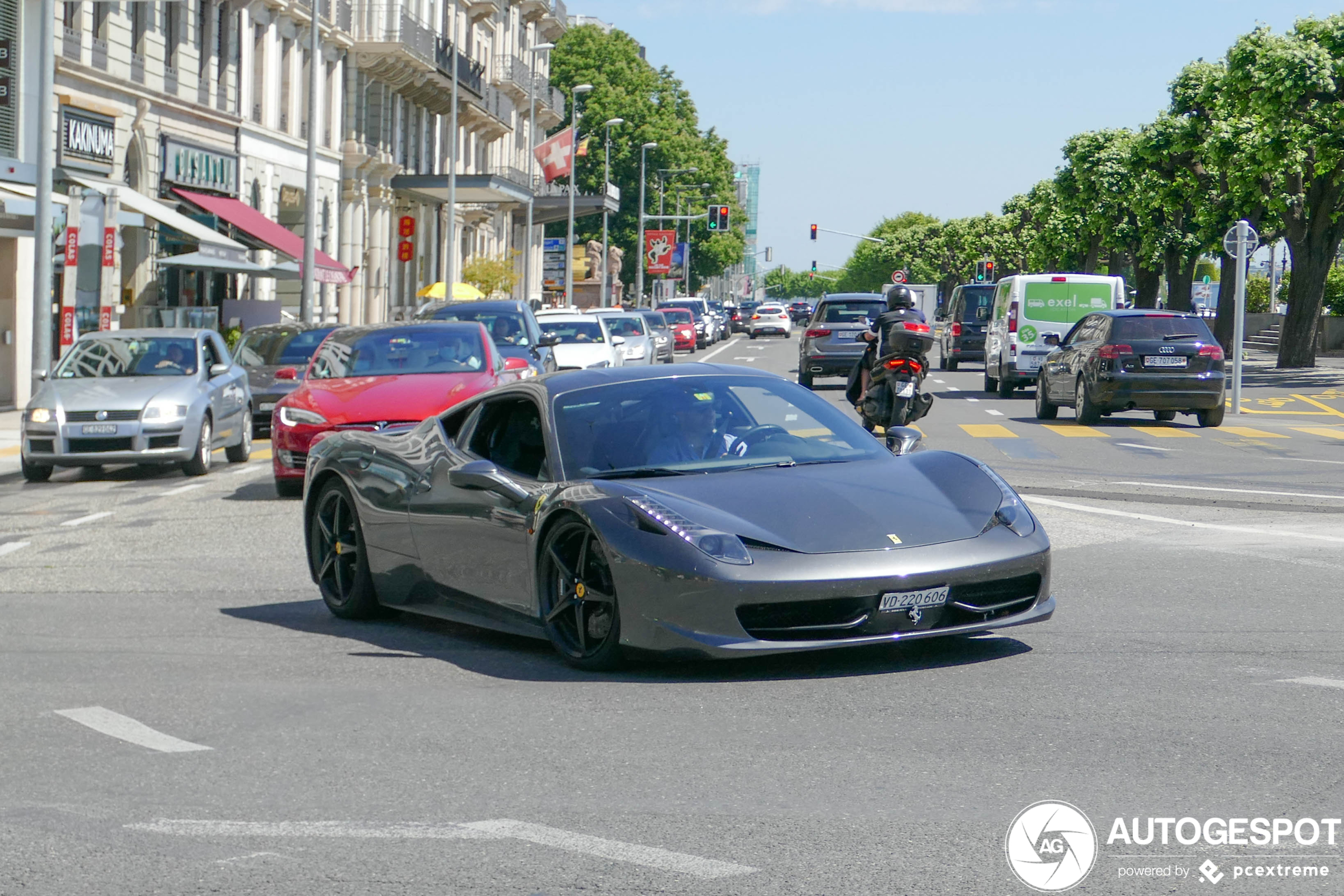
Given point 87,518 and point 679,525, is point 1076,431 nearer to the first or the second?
point 87,518

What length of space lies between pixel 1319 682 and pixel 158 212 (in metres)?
28.2

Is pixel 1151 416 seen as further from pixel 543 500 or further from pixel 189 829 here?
pixel 189 829

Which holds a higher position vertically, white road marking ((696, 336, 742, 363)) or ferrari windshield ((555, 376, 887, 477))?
ferrari windshield ((555, 376, 887, 477))

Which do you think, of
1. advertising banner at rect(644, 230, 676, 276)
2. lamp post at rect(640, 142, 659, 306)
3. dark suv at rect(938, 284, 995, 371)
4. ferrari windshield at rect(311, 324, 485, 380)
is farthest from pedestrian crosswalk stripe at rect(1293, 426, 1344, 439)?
advertising banner at rect(644, 230, 676, 276)

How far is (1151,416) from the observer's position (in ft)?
89.9

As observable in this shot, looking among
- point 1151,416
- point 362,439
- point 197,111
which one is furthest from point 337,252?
point 362,439

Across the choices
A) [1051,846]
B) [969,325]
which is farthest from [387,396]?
[969,325]

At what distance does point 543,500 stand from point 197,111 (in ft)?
110

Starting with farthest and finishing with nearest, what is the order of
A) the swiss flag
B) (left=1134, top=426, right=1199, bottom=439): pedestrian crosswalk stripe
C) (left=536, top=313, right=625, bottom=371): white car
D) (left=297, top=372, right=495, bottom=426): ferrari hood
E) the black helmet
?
the swiss flag, (left=536, top=313, right=625, bottom=371): white car, (left=1134, top=426, right=1199, bottom=439): pedestrian crosswalk stripe, the black helmet, (left=297, top=372, right=495, bottom=426): ferrari hood

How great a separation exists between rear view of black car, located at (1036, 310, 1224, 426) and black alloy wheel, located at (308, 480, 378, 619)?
16429 mm

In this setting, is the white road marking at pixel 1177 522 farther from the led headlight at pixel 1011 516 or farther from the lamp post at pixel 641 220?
the lamp post at pixel 641 220

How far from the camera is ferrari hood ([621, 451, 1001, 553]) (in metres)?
6.81

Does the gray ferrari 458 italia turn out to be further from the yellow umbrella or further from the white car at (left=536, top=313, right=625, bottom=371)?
the yellow umbrella

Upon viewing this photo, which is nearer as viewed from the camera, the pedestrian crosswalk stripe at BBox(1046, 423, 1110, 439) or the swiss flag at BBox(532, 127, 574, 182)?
the pedestrian crosswalk stripe at BBox(1046, 423, 1110, 439)
